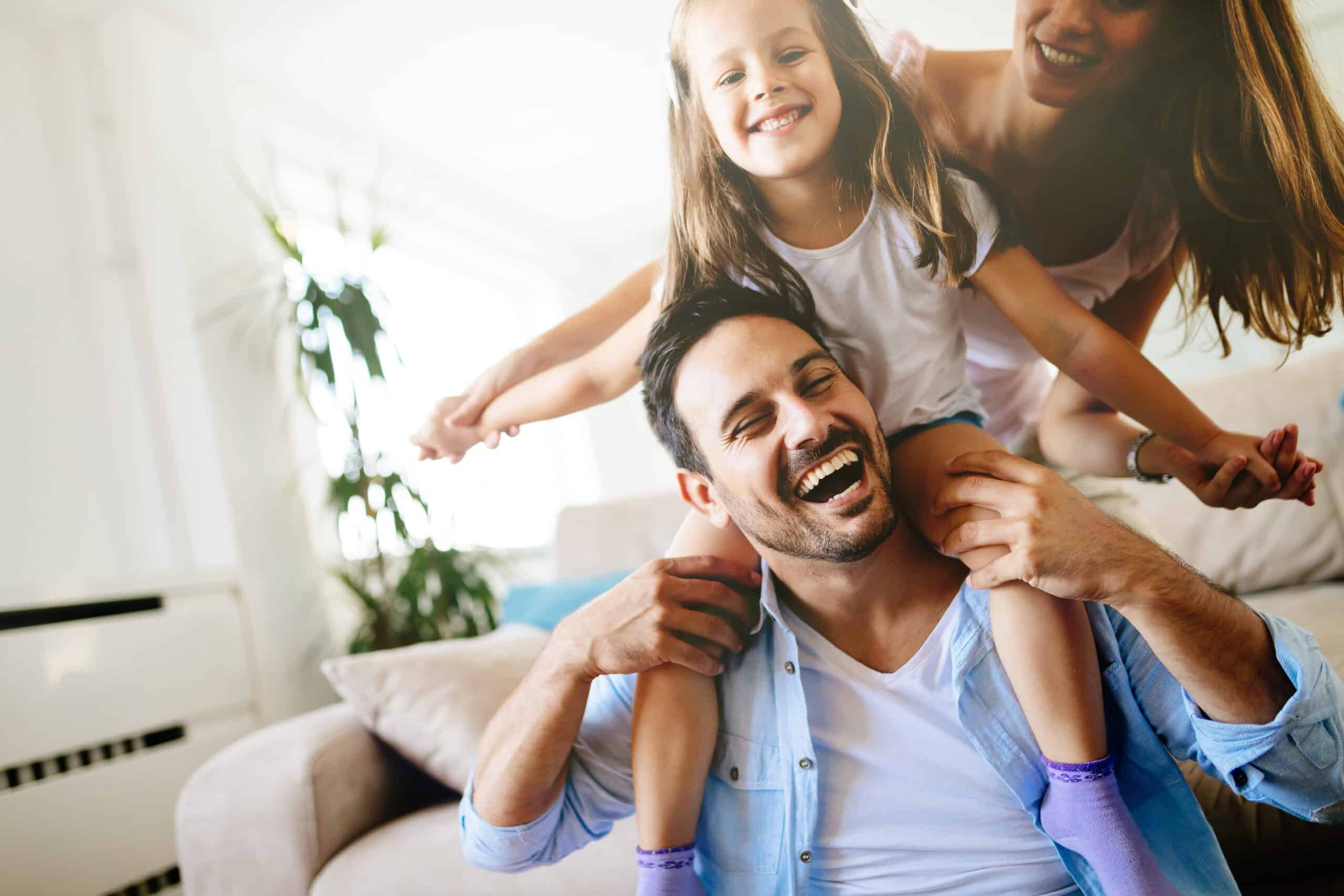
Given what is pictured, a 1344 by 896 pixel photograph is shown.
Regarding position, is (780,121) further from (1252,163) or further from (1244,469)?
(1244,469)

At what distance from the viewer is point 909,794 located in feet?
3.00

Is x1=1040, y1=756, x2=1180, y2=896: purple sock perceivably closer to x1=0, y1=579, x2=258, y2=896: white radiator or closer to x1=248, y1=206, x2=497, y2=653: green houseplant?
x1=248, y1=206, x2=497, y2=653: green houseplant

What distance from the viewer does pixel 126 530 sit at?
2529 mm

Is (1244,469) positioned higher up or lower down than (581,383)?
lower down

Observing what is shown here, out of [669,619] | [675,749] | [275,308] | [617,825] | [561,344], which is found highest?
[275,308]

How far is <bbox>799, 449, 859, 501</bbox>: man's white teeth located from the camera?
82 cm

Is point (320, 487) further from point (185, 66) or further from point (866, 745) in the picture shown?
point (866, 745)

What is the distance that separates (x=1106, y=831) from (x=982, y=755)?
0.13 metres

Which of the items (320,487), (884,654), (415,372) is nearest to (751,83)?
(884,654)

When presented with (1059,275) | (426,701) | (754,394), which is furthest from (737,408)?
(426,701)

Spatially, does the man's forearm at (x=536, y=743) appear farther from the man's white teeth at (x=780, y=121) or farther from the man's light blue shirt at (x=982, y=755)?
the man's white teeth at (x=780, y=121)

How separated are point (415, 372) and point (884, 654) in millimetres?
1162

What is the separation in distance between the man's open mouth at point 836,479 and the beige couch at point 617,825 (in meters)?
0.32

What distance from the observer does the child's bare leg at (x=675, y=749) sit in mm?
914
